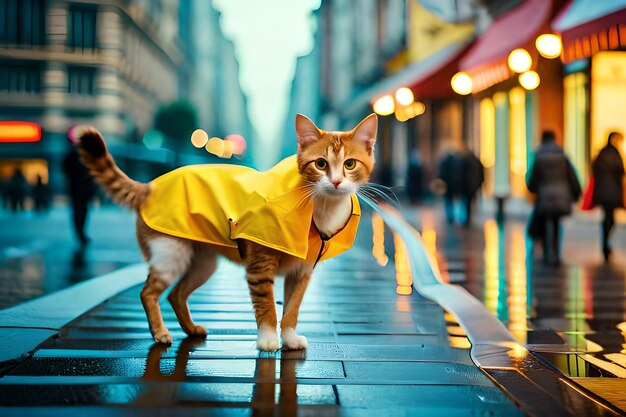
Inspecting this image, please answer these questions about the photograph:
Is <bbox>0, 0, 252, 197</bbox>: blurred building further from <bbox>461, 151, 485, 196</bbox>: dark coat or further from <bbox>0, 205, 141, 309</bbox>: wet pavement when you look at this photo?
<bbox>0, 205, 141, 309</bbox>: wet pavement

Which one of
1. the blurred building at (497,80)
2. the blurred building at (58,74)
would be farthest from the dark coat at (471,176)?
the blurred building at (58,74)

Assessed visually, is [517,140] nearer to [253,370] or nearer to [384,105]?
[384,105]

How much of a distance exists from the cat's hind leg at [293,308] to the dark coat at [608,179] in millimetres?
7901

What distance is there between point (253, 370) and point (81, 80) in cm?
5327

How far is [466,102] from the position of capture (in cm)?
2992

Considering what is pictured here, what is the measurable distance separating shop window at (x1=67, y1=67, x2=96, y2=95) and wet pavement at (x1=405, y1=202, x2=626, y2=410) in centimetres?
4237

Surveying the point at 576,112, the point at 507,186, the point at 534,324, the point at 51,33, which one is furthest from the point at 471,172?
the point at 51,33

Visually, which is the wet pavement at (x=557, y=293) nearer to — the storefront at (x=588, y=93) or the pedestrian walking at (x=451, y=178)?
the storefront at (x=588, y=93)

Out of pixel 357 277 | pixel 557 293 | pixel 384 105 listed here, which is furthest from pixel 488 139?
pixel 557 293

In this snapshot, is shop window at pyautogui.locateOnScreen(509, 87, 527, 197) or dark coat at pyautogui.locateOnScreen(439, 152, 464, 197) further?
shop window at pyautogui.locateOnScreen(509, 87, 527, 197)

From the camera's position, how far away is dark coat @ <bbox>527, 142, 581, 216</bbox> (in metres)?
11.5

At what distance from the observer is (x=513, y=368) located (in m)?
4.68

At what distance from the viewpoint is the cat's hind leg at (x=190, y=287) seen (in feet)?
18.2

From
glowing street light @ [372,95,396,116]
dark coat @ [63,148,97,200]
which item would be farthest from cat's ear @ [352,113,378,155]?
glowing street light @ [372,95,396,116]
